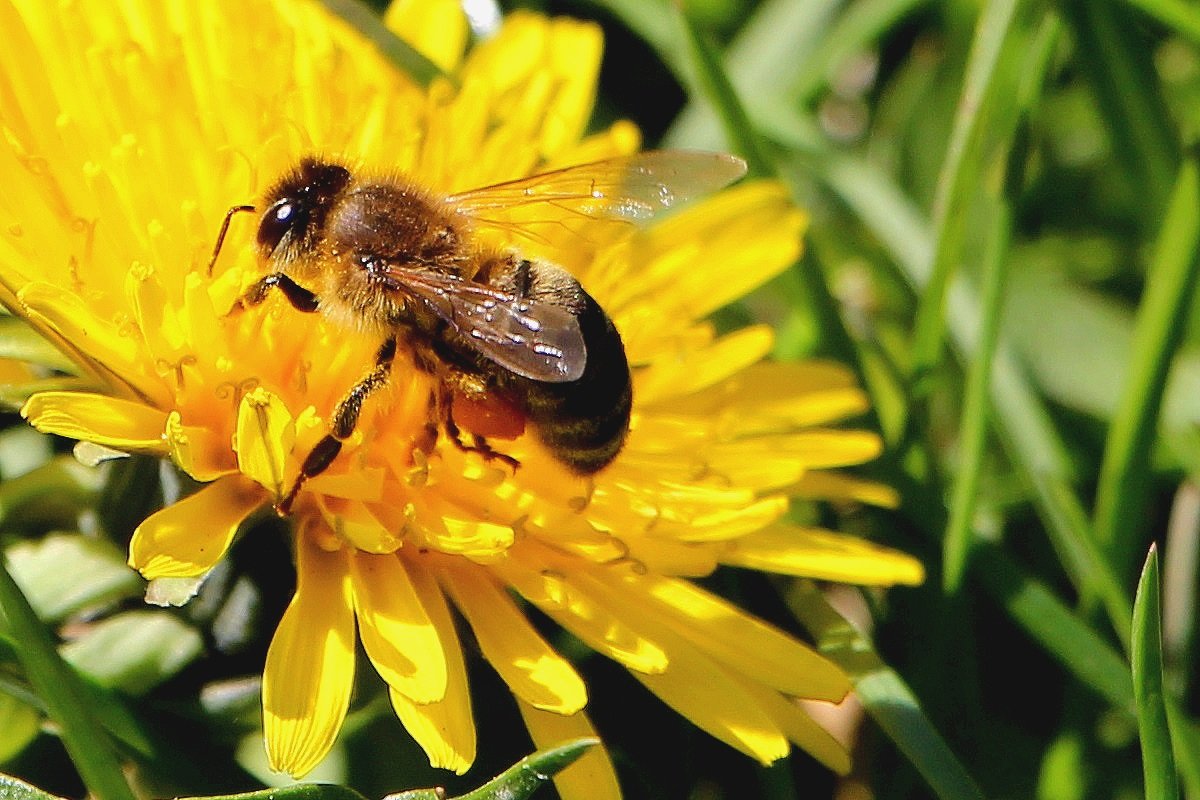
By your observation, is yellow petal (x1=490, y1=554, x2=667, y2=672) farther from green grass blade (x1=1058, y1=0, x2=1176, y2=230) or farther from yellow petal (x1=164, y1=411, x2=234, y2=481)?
green grass blade (x1=1058, y1=0, x2=1176, y2=230)

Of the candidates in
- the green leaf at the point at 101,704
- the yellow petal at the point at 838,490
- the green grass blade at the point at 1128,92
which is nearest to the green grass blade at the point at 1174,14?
the green grass blade at the point at 1128,92

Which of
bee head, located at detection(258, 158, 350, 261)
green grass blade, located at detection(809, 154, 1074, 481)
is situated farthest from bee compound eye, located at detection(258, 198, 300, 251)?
green grass blade, located at detection(809, 154, 1074, 481)

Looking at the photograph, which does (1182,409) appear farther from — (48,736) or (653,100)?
(48,736)

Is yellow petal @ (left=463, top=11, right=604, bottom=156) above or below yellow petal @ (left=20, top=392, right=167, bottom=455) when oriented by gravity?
above

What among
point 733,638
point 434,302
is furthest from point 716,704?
point 434,302

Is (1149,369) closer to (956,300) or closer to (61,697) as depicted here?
(956,300)

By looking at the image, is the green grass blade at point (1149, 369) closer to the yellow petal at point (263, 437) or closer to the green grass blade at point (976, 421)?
the green grass blade at point (976, 421)
